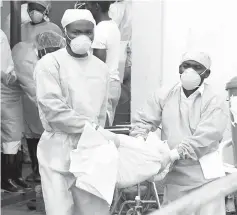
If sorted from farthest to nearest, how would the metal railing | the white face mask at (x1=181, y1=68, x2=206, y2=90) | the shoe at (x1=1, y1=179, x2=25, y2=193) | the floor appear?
the shoe at (x1=1, y1=179, x2=25, y2=193) < the floor < the white face mask at (x1=181, y1=68, x2=206, y2=90) < the metal railing

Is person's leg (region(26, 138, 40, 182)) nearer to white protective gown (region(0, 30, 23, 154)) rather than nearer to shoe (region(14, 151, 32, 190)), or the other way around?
shoe (region(14, 151, 32, 190))

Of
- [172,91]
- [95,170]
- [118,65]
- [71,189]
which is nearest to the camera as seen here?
[95,170]

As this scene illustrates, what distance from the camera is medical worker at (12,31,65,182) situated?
15.7ft

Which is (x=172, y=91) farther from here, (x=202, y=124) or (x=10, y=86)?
(x=10, y=86)

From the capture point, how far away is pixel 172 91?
143 inches

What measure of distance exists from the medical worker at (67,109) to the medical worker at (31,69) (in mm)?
1338

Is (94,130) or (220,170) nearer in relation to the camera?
(94,130)

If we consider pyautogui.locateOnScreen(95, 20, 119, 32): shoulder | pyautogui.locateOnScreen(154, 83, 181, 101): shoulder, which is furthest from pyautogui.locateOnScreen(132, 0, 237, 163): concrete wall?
pyautogui.locateOnScreen(154, 83, 181, 101): shoulder

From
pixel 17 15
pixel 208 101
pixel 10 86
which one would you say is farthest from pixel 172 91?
pixel 17 15

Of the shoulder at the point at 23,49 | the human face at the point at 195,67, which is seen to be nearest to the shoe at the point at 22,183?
the shoulder at the point at 23,49

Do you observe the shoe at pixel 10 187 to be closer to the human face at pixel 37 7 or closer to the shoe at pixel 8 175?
the shoe at pixel 8 175

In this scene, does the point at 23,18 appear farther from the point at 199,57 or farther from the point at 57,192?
the point at 57,192

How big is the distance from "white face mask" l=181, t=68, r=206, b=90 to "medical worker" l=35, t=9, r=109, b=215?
536 mm

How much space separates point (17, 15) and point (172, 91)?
2.86 m
